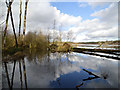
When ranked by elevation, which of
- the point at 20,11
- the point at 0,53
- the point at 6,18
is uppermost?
the point at 20,11

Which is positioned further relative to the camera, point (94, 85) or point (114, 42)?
point (114, 42)

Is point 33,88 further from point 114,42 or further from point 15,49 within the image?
point 114,42

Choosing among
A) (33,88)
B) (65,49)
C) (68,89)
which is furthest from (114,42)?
(33,88)

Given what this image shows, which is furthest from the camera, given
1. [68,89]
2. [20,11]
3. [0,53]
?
[20,11]

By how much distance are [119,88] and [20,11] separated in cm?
1462

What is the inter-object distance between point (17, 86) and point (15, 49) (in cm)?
896

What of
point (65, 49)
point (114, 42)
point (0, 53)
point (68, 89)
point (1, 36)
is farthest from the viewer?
point (65, 49)

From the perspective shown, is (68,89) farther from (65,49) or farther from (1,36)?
(65,49)

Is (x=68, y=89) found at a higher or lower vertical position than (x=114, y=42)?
lower

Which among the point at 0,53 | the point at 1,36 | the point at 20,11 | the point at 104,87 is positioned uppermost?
the point at 20,11

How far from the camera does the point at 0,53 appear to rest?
848cm

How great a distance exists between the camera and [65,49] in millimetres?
16766

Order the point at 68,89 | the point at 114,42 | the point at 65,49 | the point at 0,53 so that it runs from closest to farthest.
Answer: the point at 68,89 < the point at 0,53 < the point at 114,42 < the point at 65,49

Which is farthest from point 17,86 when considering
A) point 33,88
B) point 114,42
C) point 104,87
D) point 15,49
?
point 114,42
